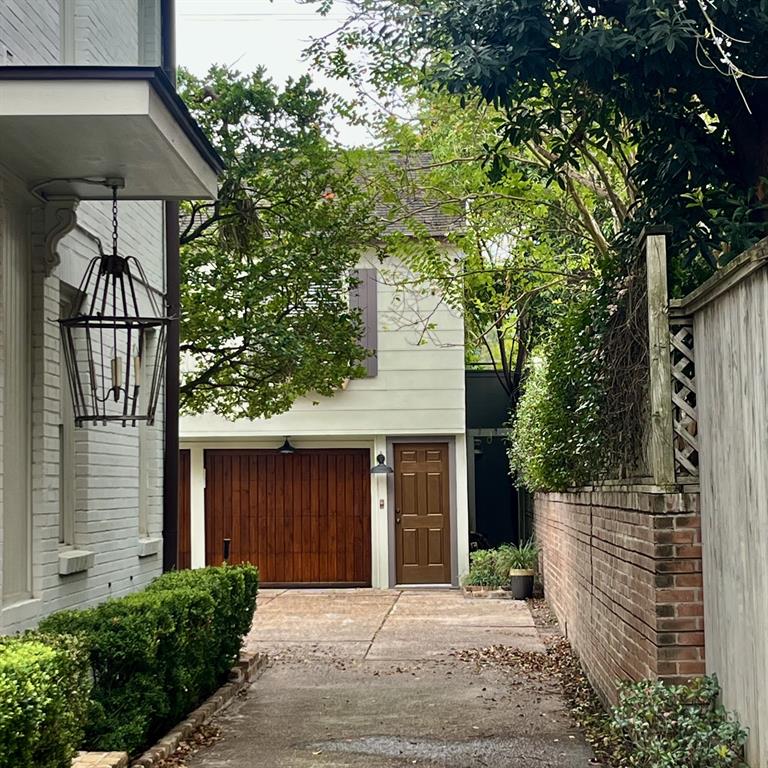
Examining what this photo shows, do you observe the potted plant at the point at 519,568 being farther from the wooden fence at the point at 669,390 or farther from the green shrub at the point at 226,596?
the wooden fence at the point at 669,390

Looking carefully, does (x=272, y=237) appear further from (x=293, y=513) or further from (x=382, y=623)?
(x=293, y=513)

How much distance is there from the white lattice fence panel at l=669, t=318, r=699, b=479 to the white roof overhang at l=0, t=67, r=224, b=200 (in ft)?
9.65

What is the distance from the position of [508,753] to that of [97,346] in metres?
4.01

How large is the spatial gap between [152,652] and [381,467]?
1200 cm

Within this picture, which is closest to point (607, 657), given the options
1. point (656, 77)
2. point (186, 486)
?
point (656, 77)

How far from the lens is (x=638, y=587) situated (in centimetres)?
643

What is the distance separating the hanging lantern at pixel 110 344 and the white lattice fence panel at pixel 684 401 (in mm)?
2964

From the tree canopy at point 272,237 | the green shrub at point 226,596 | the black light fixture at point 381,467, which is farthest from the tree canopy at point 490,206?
the green shrub at point 226,596

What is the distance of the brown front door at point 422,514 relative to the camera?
18.8 metres

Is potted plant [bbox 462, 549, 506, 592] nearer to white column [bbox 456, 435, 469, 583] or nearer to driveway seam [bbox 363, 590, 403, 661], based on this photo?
white column [bbox 456, 435, 469, 583]

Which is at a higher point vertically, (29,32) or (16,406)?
(29,32)

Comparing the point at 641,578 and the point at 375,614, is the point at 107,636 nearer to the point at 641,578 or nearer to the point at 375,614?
the point at 641,578

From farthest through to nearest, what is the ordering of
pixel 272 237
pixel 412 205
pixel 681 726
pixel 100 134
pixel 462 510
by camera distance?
pixel 462 510
pixel 412 205
pixel 272 237
pixel 100 134
pixel 681 726

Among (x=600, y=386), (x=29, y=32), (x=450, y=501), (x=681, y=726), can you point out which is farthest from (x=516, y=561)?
(x=29, y=32)
